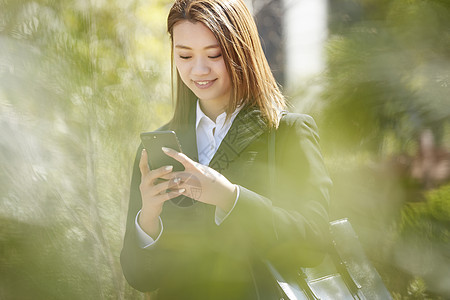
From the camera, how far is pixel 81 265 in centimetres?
157

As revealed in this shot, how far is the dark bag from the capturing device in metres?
1.01

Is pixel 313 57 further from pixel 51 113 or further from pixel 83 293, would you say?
pixel 83 293

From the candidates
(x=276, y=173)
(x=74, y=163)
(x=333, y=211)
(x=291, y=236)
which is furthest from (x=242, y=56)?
(x=333, y=211)

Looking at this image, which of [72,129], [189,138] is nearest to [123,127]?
[72,129]

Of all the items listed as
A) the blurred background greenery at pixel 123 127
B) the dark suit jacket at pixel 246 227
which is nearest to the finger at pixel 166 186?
the dark suit jacket at pixel 246 227

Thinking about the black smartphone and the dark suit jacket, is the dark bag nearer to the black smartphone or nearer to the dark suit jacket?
the dark suit jacket

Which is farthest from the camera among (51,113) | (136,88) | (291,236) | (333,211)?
(333,211)

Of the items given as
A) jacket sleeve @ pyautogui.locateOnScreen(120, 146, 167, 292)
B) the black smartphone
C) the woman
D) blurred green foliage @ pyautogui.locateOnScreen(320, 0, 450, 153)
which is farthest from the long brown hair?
blurred green foliage @ pyautogui.locateOnScreen(320, 0, 450, 153)

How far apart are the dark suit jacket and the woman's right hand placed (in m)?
0.06

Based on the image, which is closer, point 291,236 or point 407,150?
point 291,236

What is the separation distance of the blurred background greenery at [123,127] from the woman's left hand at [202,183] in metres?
0.68

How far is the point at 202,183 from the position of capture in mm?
931

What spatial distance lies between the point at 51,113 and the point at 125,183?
32 cm

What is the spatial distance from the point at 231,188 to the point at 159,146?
16 cm
